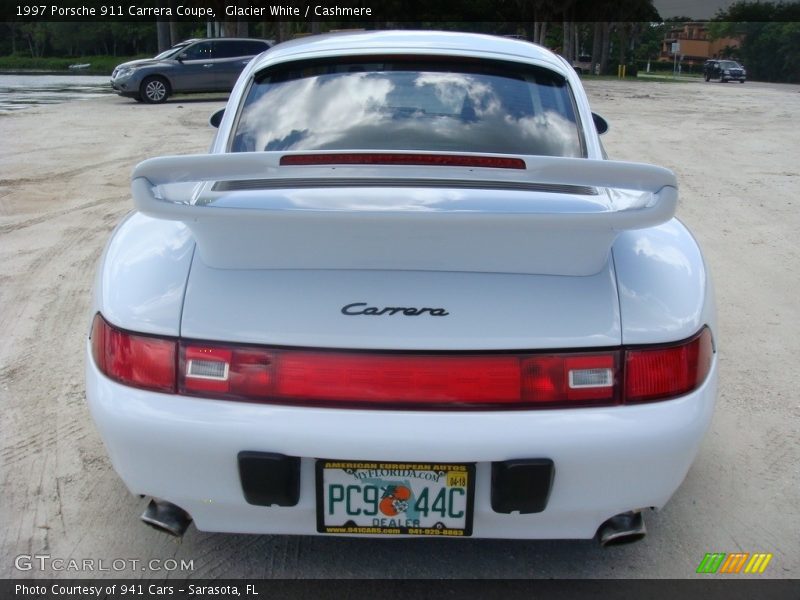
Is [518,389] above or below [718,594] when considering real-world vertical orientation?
above

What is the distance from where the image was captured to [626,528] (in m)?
2.14

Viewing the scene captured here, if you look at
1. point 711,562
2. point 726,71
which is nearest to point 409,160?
point 711,562

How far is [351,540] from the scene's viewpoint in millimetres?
2570

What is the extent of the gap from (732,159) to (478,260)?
9748 millimetres

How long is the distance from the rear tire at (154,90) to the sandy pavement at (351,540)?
427 inches

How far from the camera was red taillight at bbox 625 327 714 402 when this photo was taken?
2.00 metres

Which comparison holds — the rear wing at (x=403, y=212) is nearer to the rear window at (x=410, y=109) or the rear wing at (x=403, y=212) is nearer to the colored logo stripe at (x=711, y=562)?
the rear window at (x=410, y=109)

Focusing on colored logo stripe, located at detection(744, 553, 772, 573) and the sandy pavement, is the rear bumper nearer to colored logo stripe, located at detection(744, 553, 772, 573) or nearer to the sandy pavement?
the sandy pavement

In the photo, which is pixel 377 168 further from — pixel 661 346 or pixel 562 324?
pixel 661 346

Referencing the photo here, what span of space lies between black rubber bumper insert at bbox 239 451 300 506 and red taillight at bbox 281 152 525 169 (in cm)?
77

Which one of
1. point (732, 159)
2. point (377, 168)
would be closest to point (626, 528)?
point (377, 168)

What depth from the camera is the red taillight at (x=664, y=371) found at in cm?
200

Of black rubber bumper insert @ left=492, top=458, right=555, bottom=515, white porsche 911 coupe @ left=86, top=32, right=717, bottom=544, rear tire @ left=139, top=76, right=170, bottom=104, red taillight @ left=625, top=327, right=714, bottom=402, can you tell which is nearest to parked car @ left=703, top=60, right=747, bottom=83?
rear tire @ left=139, top=76, right=170, bottom=104

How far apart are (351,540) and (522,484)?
2.80 feet
